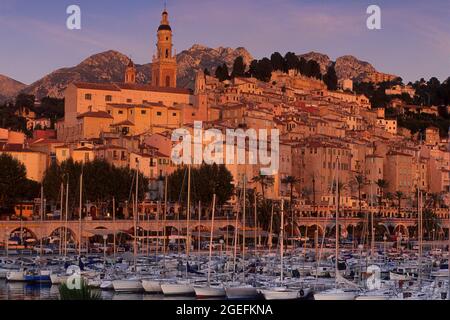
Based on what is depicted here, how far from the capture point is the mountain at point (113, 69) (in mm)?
55469

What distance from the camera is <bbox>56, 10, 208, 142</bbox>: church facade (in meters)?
44.7

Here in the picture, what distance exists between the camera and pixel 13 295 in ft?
55.4

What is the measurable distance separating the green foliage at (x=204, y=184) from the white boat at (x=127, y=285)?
15053 millimetres

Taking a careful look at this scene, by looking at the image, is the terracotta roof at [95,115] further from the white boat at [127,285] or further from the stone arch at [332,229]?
the white boat at [127,285]

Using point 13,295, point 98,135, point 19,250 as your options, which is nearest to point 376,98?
point 98,135

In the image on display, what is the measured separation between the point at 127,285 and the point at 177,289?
1.29 m

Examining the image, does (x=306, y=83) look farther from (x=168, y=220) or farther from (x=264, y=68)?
(x=168, y=220)

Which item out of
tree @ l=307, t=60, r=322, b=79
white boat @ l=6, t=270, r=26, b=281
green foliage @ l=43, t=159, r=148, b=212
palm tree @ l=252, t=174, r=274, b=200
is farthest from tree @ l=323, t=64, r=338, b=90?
white boat @ l=6, t=270, r=26, b=281

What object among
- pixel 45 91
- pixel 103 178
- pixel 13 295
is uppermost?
pixel 45 91

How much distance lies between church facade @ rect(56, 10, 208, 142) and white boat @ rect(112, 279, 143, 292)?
2625cm

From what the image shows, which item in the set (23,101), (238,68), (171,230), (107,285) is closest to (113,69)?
(23,101)

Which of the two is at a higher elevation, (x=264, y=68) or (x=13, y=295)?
(x=264, y=68)

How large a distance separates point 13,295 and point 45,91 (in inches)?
1815

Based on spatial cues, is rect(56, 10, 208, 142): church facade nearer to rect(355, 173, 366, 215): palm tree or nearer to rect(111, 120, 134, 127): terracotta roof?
rect(111, 120, 134, 127): terracotta roof
